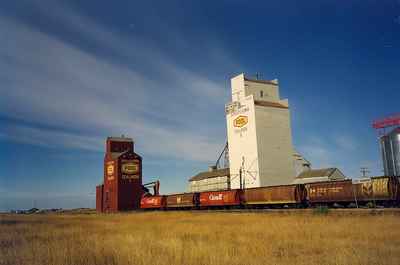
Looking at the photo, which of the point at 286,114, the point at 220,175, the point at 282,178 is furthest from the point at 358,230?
the point at 220,175

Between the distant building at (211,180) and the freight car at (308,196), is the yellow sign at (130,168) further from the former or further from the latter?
the freight car at (308,196)

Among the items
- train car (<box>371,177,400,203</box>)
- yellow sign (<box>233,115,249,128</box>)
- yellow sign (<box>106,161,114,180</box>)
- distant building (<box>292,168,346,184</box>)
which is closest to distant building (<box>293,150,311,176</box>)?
distant building (<box>292,168,346,184</box>)

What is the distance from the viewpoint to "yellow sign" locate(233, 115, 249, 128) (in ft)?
197

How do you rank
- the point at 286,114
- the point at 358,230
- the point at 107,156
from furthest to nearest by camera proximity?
the point at 107,156 < the point at 286,114 < the point at 358,230

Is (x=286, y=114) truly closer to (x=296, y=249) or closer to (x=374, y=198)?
(x=374, y=198)

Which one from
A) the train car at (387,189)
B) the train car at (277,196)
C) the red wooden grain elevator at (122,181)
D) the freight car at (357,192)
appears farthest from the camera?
the red wooden grain elevator at (122,181)

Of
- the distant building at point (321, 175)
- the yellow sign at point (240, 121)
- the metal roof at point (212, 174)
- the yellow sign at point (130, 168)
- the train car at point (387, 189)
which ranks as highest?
the yellow sign at point (240, 121)

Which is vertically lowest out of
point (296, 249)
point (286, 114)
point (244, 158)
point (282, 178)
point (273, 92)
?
point (296, 249)

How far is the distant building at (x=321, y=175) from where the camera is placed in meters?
57.3

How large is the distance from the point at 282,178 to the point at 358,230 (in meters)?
43.3

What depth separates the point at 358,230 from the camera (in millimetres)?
15742

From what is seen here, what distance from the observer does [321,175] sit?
5853cm

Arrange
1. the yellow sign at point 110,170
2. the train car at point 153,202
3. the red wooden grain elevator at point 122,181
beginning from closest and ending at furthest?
the train car at point 153,202 < the red wooden grain elevator at point 122,181 < the yellow sign at point 110,170

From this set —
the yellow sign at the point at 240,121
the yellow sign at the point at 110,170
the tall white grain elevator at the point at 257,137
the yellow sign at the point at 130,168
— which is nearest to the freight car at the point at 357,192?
the tall white grain elevator at the point at 257,137
